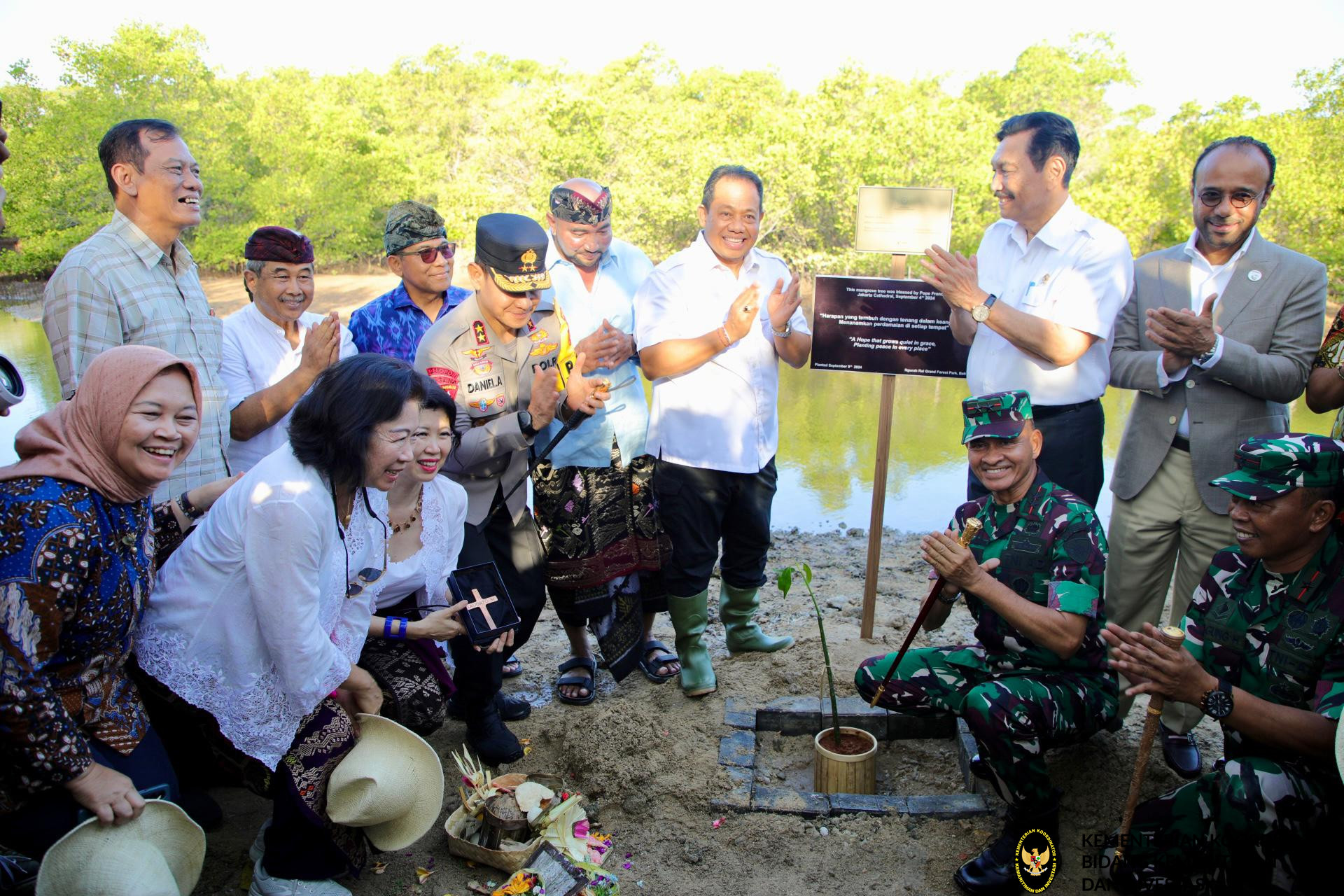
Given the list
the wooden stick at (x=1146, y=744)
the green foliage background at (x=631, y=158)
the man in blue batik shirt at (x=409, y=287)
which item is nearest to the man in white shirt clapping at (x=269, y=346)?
the man in blue batik shirt at (x=409, y=287)

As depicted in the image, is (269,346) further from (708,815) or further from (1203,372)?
(1203,372)

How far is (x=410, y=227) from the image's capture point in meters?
3.77

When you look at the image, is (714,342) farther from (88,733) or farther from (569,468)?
(88,733)

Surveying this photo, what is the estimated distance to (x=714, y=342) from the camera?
366 cm

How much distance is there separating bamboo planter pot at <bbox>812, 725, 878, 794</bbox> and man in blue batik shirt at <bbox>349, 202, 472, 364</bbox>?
2.29 metres

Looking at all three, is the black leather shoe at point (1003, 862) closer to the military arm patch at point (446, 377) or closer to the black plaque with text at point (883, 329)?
the black plaque with text at point (883, 329)

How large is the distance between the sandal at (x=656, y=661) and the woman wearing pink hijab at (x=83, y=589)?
1934 mm

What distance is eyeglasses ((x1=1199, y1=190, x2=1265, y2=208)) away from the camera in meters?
3.16

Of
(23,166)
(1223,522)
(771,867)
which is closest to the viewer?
(771,867)

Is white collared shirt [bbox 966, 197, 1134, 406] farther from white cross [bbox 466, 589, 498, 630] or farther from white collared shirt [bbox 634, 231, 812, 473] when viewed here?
white cross [bbox 466, 589, 498, 630]

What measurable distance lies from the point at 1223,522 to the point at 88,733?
11.9 feet

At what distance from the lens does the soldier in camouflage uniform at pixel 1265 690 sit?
2246mm

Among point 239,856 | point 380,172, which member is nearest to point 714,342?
point 239,856

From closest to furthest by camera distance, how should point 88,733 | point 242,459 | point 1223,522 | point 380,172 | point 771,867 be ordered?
point 88,733
point 771,867
point 1223,522
point 242,459
point 380,172
